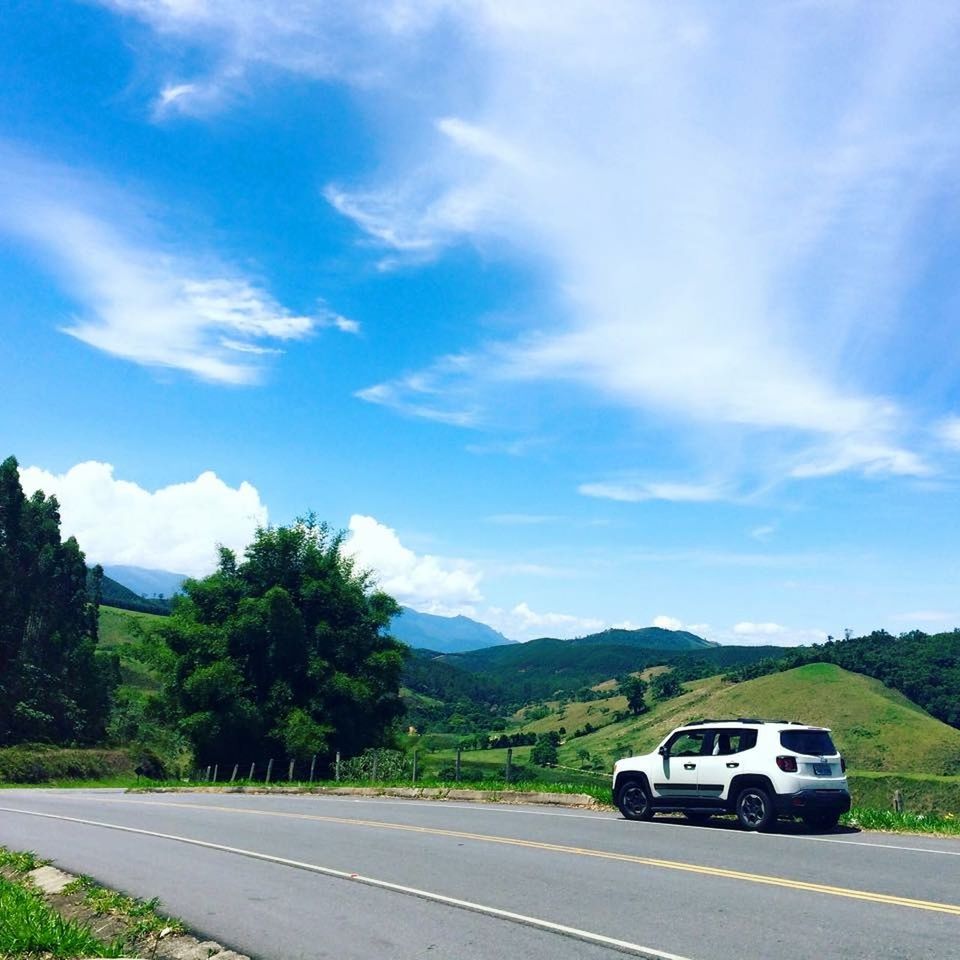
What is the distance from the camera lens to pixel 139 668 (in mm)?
146250

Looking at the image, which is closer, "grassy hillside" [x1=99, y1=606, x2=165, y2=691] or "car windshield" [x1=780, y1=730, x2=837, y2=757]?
"car windshield" [x1=780, y1=730, x2=837, y2=757]

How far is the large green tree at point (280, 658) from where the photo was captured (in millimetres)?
43438

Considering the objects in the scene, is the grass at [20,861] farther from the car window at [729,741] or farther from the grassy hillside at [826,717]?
the grassy hillside at [826,717]

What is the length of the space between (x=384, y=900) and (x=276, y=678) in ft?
125

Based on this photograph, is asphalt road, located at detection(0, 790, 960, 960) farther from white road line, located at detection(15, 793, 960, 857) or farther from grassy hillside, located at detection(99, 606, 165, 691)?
grassy hillside, located at detection(99, 606, 165, 691)

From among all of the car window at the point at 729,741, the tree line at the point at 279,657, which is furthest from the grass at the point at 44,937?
the tree line at the point at 279,657

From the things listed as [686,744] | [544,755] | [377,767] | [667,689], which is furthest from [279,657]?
[667,689]

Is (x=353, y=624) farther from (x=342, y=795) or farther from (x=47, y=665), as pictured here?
(x=47, y=665)

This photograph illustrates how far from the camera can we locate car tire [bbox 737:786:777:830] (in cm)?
1531

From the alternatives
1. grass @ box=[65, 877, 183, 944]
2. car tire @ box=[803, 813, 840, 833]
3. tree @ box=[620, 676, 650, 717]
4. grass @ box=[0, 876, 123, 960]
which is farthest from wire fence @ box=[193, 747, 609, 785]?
tree @ box=[620, 676, 650, 717]

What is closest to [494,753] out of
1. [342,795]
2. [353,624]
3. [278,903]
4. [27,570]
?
[27,570]

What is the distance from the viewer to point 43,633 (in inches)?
2906

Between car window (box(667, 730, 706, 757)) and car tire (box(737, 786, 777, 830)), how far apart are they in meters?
1.34

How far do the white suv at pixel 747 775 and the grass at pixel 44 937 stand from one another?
1127 centimetres
